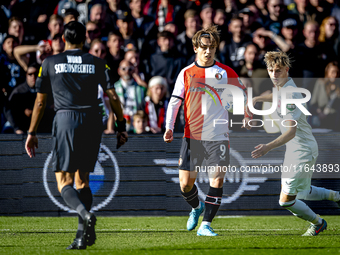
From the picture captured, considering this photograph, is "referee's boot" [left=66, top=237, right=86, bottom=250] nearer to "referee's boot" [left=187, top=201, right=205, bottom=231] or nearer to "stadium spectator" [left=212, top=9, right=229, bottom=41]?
"referee's boot" [left=187, top=201, right=205, bottom=231]

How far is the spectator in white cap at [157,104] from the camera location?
7.98 metres

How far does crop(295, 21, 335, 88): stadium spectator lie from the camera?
835cm

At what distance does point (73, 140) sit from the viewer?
465 centimetres

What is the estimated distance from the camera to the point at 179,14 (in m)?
9.28

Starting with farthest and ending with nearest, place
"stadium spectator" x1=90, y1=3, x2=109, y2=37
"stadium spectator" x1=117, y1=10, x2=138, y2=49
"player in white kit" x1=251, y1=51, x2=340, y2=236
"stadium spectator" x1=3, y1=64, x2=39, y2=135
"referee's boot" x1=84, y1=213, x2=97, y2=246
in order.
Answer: "stadium spectator" x1=90, y1=3, x2=109, y2=37
"stadium spectator" x1=117, y1=10, x2=138, y2=49
"stadium spectator" x1=3, y1=64, x2=39, y2=135
"player in white kit" x1=251, y1=51, x2=340, y2=236
"referee's boot" x1=84, y1=213, x2=97, y2=246

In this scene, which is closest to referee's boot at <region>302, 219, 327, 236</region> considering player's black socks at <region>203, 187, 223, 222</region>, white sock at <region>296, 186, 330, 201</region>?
white sock at <region>296, 186, 330, 201</region>

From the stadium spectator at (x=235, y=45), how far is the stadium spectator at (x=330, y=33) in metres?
1.39

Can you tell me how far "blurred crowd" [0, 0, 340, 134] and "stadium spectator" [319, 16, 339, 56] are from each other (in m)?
0.02

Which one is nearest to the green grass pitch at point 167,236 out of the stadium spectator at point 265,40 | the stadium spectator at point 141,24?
the stadium spectator at point 265,40

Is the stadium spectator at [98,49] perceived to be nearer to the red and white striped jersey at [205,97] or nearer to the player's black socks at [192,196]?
the red and white striped jersey at [205,97]

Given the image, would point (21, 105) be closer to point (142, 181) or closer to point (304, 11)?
point (142, 181)

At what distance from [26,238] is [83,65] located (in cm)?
214

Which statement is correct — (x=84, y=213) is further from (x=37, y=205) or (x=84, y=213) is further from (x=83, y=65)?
(x=37, y=205)

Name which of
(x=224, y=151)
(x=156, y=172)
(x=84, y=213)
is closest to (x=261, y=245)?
(x=224, y=151)
